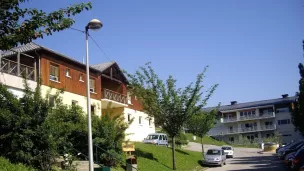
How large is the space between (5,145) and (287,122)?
77.6 metres

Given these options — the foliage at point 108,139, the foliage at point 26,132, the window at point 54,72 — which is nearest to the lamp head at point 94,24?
the foliage at point 26,132

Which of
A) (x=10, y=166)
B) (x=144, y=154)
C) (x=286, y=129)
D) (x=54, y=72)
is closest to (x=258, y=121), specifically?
(x=286, y=129)

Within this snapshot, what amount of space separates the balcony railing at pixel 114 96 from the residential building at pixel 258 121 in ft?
151

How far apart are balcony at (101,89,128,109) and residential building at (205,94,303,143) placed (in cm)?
4620

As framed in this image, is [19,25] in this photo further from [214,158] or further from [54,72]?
[214,158]

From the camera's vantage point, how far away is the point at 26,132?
15.0 metres

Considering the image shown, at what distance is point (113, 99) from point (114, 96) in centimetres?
44

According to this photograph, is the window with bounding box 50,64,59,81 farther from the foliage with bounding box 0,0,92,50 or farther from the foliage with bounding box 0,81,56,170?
the foliage with bounding box 0,0,92,50

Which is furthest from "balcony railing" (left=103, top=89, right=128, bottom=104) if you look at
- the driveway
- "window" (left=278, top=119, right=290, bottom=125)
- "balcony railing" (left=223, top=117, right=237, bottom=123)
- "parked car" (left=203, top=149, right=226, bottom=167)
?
"window" (left=278, top=119, right=290, bottom=125)

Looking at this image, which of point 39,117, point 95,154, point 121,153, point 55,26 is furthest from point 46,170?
point 55,26

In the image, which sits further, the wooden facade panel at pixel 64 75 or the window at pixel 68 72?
the window at pixel 68 72

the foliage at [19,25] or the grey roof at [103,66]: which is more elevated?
the grey roof at [103,66]

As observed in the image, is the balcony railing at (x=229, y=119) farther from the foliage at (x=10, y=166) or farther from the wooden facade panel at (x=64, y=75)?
the foliage at (x=10, y=166)

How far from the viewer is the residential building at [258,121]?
83.5 m
